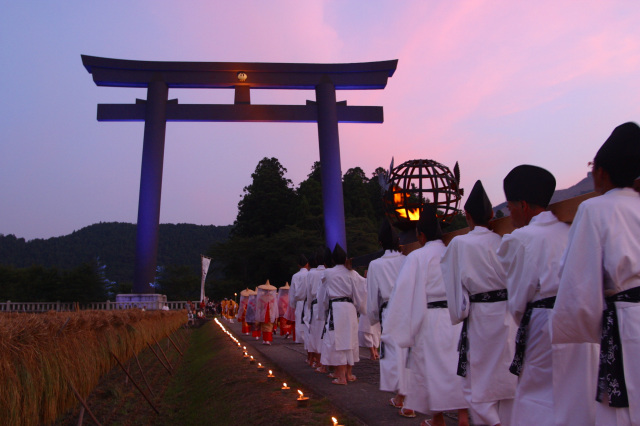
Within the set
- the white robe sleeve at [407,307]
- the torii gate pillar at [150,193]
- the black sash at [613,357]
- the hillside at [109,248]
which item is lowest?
the black sash at [613,357]

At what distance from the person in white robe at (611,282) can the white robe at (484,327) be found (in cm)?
157

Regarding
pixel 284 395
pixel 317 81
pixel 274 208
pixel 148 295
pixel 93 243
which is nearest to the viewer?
pixel 284 395

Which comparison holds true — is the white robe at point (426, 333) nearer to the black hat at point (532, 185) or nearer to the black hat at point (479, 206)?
the black hat at point (479, 206)

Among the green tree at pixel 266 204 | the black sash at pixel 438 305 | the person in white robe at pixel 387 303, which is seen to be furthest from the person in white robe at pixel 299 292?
the green tree at pixel 266 204

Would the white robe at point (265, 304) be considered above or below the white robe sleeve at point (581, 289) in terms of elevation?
above

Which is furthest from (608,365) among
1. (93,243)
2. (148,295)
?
(93,243)

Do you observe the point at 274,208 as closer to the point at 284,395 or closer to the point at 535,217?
the point at 284,395

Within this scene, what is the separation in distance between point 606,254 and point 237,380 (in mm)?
6648

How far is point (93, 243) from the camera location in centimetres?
8544

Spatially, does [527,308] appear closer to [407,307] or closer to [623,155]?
[623,155]

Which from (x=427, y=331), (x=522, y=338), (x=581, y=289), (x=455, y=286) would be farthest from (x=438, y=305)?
(x=581, y=289)

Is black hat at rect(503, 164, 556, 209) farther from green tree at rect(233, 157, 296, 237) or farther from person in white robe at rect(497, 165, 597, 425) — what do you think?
green tree at rect(233, 157, 296, 237)

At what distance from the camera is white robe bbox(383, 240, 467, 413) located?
467 centimetres

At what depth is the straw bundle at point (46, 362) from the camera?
3.87 m
